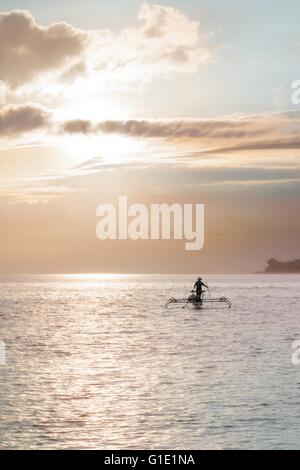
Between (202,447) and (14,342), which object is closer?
(202,447)

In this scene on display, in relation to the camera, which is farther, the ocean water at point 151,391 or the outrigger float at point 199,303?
the outrigger float at point 199,303

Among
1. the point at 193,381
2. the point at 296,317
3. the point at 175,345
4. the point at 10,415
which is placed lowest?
the point at 10,415

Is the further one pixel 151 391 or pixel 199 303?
pixel 199 303

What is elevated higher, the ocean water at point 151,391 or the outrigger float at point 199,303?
the outrigger float at point 199,303

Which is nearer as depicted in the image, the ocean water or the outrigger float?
the ocean water

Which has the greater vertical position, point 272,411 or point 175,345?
point 175,345

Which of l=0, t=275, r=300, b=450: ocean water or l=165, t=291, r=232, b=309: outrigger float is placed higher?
l=165, t=291, r=232, b=309: outrigger float

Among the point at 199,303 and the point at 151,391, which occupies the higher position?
the point at 199,303

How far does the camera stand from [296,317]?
133 metres
